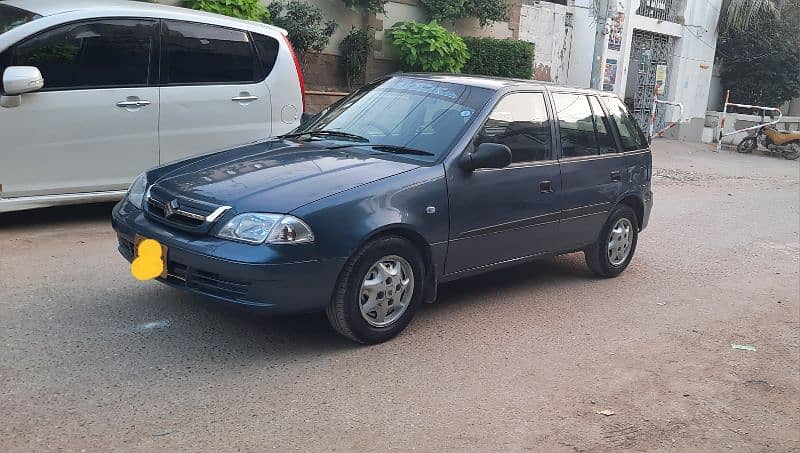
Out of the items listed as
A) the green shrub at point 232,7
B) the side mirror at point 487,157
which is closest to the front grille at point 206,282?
the side mirror at point 487,157

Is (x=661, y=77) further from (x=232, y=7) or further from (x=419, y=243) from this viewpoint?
(x=419, y=243)

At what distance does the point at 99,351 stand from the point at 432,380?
1.87 meters

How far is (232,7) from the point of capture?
11.9 metres

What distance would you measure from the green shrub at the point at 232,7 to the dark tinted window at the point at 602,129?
6985 mm

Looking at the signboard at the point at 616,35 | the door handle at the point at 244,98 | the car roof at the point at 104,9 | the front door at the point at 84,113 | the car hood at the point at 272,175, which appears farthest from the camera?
the signboard at the point at 616,35

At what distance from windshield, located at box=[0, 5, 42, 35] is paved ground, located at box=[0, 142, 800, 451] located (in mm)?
1730

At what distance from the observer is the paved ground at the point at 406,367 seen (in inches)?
145

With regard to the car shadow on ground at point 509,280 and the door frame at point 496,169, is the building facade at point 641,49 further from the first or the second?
the door frame at point 496,169

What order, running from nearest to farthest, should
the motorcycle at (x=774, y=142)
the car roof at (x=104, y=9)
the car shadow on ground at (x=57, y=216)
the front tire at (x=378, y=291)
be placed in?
the front tire at (x=378, y=291)
the car roof at (x=104, y=9)
the car shadow on ground at (x=57, y=216)
the motorcycle at (x=774, y=142)

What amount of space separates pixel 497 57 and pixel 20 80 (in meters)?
11.4

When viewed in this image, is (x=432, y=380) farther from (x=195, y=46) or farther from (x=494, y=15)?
(x=494, y=15)

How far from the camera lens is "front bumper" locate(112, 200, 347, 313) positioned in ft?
13.5

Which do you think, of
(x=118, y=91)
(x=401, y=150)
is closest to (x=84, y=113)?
(x=118, y=91)

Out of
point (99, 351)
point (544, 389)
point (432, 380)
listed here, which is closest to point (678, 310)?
point (544, 389)
